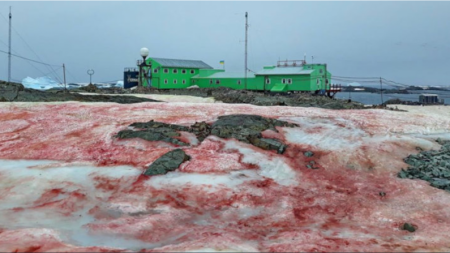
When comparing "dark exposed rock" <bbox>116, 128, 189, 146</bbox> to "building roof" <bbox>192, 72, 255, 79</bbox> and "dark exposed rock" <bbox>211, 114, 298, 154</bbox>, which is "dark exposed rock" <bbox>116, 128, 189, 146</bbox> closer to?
"dark exposed rock" <bbox>211, 114, 298, 154</bbox>

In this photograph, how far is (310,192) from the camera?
531 inches

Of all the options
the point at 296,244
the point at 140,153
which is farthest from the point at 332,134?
the point at 296,244

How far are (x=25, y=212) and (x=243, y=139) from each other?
34.5ft

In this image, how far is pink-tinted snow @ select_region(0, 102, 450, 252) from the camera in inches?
367

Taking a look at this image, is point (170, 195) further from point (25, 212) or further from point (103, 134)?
point (103, 134)

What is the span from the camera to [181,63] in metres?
82.6

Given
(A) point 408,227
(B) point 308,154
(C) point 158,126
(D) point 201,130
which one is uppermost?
(C) point 158,126

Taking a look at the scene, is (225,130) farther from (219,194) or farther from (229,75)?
(229,75)

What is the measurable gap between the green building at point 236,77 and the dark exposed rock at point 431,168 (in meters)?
50.0

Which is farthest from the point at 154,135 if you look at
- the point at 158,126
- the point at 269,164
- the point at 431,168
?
the point at 431,168

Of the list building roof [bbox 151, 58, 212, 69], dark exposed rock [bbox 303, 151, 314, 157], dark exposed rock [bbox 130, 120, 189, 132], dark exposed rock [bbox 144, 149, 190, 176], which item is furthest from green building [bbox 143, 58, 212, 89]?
dark exposed rock [bbox 303, 151, 314, 157]

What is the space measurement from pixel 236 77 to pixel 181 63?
14585 millimetres

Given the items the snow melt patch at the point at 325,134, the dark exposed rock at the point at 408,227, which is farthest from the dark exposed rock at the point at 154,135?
the dark exposed rock at the point at 408,227

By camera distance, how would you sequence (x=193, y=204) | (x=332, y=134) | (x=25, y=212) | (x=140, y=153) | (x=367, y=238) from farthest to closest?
(x=332, y=134), (x=140, y=153), (x=193, y=204), (x=25, y=212), (x=367, y=238)
